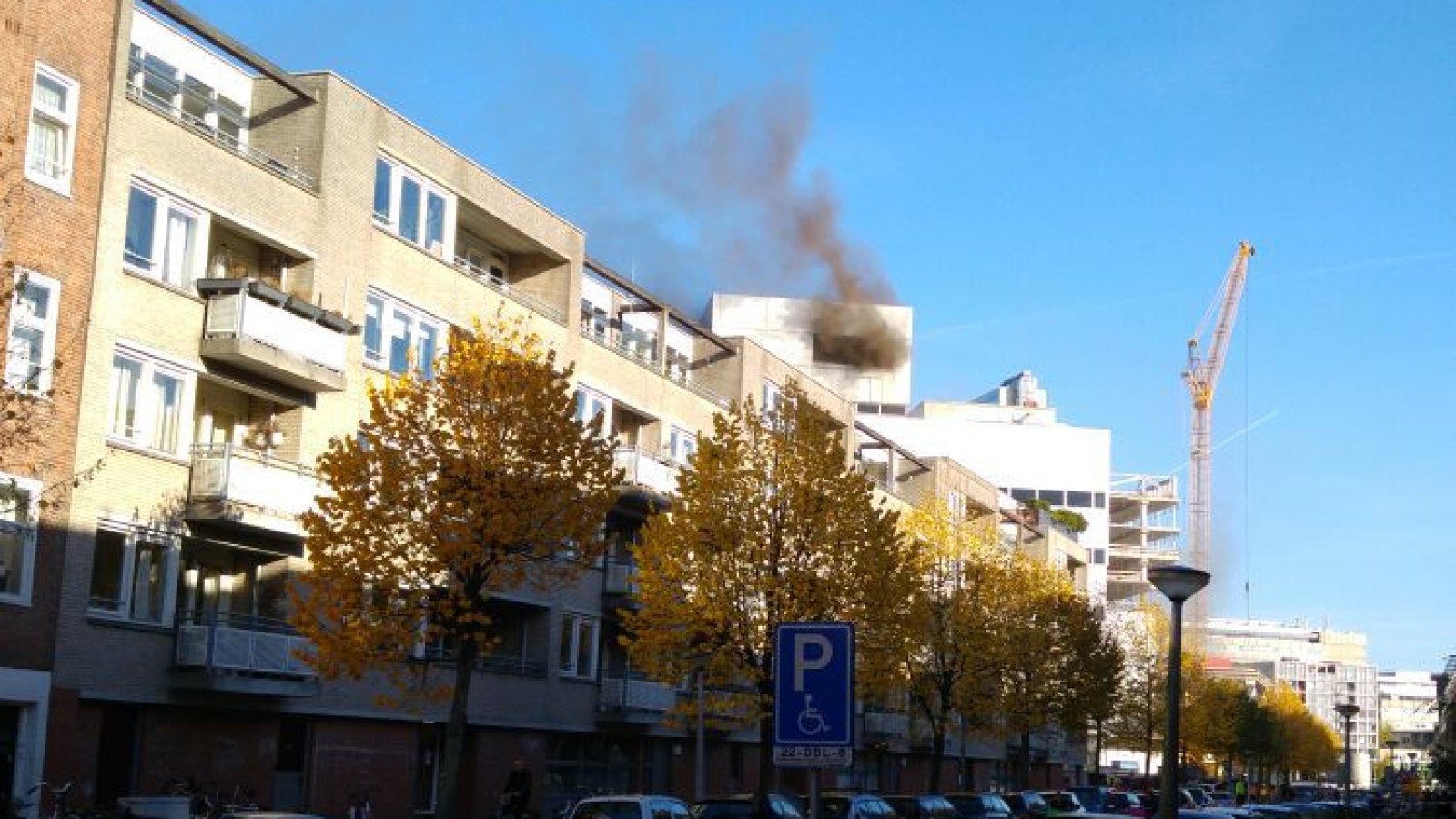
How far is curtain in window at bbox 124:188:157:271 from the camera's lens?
3209 cm

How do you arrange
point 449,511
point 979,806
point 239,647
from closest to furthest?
point 449,511 → point 239,647 → point 979,806

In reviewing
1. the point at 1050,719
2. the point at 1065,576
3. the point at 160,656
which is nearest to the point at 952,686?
the point at 1050,719

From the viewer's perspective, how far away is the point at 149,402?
1283 inches

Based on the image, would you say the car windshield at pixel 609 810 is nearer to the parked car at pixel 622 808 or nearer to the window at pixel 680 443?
the parked car at pixel 622 808

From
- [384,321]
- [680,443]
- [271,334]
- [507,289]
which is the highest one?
[507,289]

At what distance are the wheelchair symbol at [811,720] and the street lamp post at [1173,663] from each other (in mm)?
11654

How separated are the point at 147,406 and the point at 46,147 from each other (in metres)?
5.20

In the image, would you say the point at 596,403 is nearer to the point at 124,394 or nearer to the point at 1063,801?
the point at 124,394

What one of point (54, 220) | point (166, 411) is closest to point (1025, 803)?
point (166, 411)

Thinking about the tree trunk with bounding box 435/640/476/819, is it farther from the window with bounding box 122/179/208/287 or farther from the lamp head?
the lamp head

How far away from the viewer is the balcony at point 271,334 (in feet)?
109

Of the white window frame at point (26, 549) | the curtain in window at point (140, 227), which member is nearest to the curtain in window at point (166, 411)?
the curtain in window at point (140, 227)

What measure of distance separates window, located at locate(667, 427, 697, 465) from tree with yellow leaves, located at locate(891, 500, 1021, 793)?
7081 millimetres

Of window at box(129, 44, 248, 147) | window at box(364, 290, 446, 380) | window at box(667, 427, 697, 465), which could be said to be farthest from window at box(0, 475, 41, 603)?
window at box(667, 427, 697, 465)
